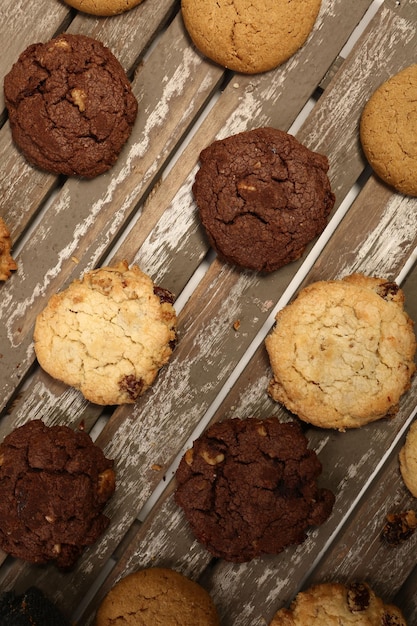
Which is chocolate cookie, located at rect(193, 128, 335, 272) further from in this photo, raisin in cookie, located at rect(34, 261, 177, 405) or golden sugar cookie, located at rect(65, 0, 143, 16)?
golden sugar cookie, located at rect(65, 0, 143, 16)

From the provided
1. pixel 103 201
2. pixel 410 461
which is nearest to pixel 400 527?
pixel 410 461

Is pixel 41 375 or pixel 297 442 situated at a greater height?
pixel 297 442

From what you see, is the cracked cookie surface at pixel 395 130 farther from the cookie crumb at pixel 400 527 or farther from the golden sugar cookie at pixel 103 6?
the cookie crumb at pixel 400 527

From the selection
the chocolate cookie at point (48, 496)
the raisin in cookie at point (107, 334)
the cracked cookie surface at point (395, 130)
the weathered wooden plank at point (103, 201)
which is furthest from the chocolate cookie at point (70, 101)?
the chocolate cookie at point (48, 496)

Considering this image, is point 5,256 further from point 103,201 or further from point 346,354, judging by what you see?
point 346,354

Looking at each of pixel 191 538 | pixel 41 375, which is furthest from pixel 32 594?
pixel 41 375

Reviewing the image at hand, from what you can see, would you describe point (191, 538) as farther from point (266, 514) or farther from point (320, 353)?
point (320, 353)
